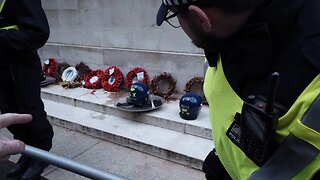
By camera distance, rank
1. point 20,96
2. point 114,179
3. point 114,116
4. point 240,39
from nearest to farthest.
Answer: point 240,39
point 114,179
point 20,96
point 114,116

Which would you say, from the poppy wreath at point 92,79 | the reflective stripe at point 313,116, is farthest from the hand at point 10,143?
the poppy wreath at point 92,79

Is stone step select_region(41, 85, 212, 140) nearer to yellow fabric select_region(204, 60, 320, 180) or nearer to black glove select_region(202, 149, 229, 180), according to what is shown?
black glove select_region(202, 149, 229, 180)

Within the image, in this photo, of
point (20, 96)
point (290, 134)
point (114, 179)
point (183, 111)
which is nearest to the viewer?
point (290, 134)

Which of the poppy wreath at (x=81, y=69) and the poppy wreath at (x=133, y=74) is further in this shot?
the poppy wreath at (x=81, y=69)

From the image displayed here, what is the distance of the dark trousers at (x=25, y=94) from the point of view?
266 centimetres

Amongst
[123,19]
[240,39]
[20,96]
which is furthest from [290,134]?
[123,19]

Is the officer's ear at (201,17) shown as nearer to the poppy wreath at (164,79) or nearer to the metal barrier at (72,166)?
the metal barrier at (72,166)

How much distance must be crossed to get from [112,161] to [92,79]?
2.22 m

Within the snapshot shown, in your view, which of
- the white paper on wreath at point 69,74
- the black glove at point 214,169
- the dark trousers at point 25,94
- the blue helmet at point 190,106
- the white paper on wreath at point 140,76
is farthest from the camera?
the white paper on wreath at point 69,74

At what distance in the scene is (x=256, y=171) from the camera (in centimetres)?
86

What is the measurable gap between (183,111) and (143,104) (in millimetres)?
615

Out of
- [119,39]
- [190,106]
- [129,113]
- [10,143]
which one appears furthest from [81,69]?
[10,143]

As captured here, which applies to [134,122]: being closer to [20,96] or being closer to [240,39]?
[20,96]

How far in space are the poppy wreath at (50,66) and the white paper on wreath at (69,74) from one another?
271 mm
